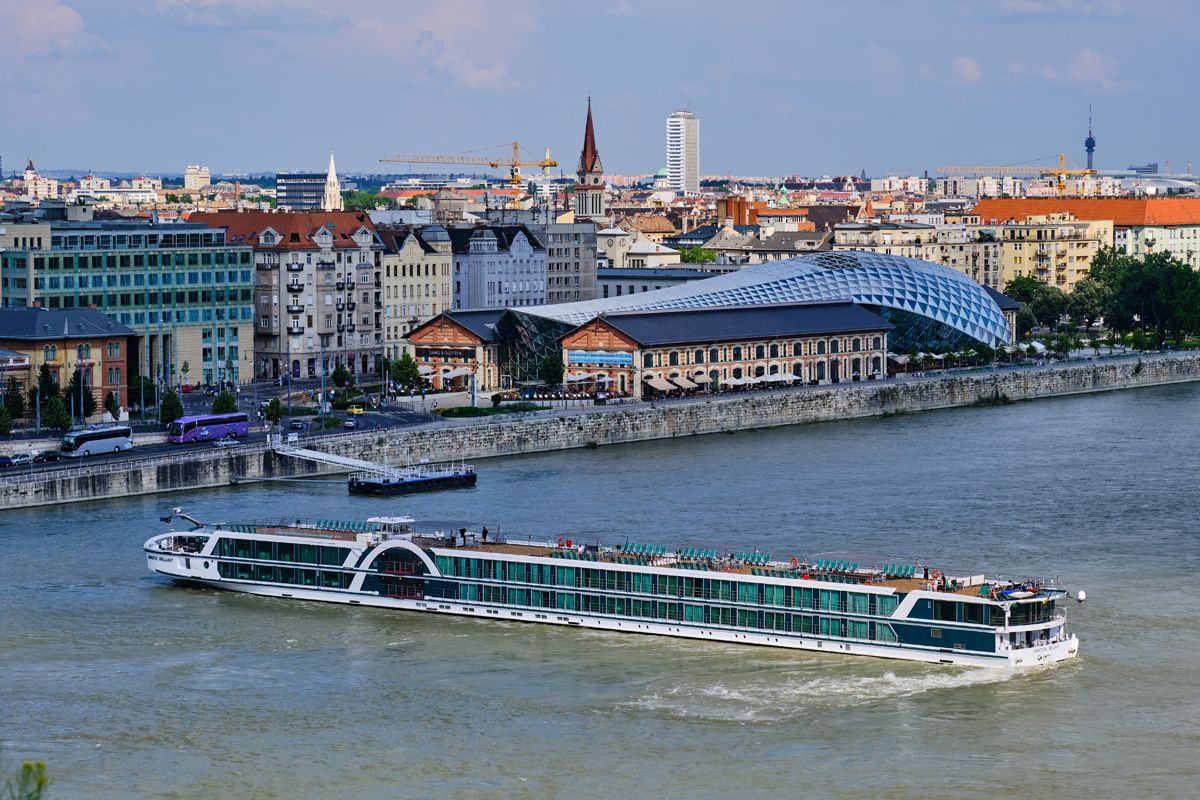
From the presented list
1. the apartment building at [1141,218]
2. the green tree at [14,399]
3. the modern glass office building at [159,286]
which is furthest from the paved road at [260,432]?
the apartment building at [1141,218]

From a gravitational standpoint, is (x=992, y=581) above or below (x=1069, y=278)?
below

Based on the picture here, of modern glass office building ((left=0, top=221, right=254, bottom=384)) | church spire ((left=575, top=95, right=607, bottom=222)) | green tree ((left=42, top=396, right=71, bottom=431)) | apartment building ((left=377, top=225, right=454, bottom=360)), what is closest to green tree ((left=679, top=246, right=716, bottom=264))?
church spire ((left=575, top=95, right=607, bottom=222))

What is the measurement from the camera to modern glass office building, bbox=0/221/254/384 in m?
58.2

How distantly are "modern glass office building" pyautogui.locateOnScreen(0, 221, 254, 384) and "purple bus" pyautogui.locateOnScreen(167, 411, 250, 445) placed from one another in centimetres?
816

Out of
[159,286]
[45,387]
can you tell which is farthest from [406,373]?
[45,387]

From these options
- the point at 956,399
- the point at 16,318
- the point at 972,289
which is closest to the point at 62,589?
the point at 16,318

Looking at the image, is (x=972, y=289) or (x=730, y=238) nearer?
(x=972, y=289)

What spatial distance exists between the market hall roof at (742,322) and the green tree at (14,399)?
16360 mm

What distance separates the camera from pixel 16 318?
53.9 meters

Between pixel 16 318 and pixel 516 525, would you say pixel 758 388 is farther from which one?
pixel 516 525

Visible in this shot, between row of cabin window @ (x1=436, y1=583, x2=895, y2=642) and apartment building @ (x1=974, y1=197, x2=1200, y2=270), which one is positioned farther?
apartment building @ (x1=974, y1=197, x2=1200, y2=270)

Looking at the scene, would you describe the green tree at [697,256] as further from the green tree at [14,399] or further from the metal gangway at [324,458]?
the metal gangway at [324,458]

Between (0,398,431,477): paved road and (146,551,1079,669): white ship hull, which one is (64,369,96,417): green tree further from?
(146,551,1079,669): white ship hull

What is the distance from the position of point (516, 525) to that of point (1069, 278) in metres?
62.6
